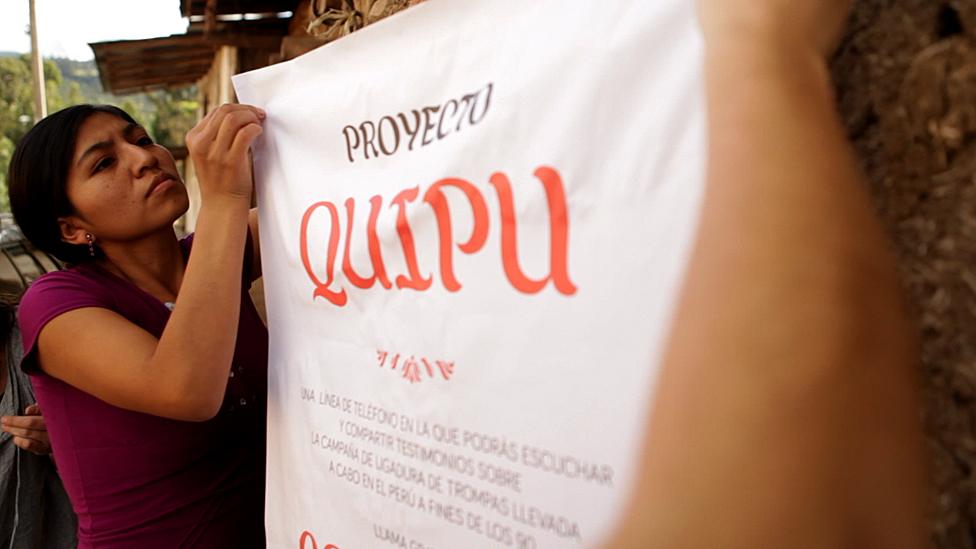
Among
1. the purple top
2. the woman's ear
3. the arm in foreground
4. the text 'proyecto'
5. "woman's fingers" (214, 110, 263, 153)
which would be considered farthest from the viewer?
the woman's ear

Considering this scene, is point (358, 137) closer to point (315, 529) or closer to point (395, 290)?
point (395, 290)

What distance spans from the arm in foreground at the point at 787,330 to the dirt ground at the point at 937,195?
0.04 meters

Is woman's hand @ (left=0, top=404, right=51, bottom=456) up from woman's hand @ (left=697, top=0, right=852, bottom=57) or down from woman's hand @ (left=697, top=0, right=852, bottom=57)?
down

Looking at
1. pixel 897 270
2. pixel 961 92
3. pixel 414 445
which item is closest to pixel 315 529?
pixel 414 445

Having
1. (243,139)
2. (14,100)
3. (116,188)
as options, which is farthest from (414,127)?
(14,100)

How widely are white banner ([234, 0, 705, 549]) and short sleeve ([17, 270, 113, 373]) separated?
0.39 metres

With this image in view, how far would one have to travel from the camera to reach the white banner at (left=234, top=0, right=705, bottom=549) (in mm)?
655

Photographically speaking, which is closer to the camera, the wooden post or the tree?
the wooden post

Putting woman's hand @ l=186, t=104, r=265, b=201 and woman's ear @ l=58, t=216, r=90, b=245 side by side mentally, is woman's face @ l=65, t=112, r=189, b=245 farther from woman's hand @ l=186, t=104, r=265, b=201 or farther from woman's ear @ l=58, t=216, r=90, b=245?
woman's hand @ l=186, t=104, r=265, b=201

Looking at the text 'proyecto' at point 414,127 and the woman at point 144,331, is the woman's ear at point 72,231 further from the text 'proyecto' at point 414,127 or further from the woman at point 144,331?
the text 'proyecto' at point 414,127

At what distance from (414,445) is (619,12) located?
54 centimetres

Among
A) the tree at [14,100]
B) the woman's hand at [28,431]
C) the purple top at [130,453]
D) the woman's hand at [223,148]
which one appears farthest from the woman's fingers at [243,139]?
the tree at [14,100]

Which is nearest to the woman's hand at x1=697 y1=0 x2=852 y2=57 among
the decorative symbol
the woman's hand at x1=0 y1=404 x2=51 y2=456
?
the decorative symbol

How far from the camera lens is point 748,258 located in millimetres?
583
